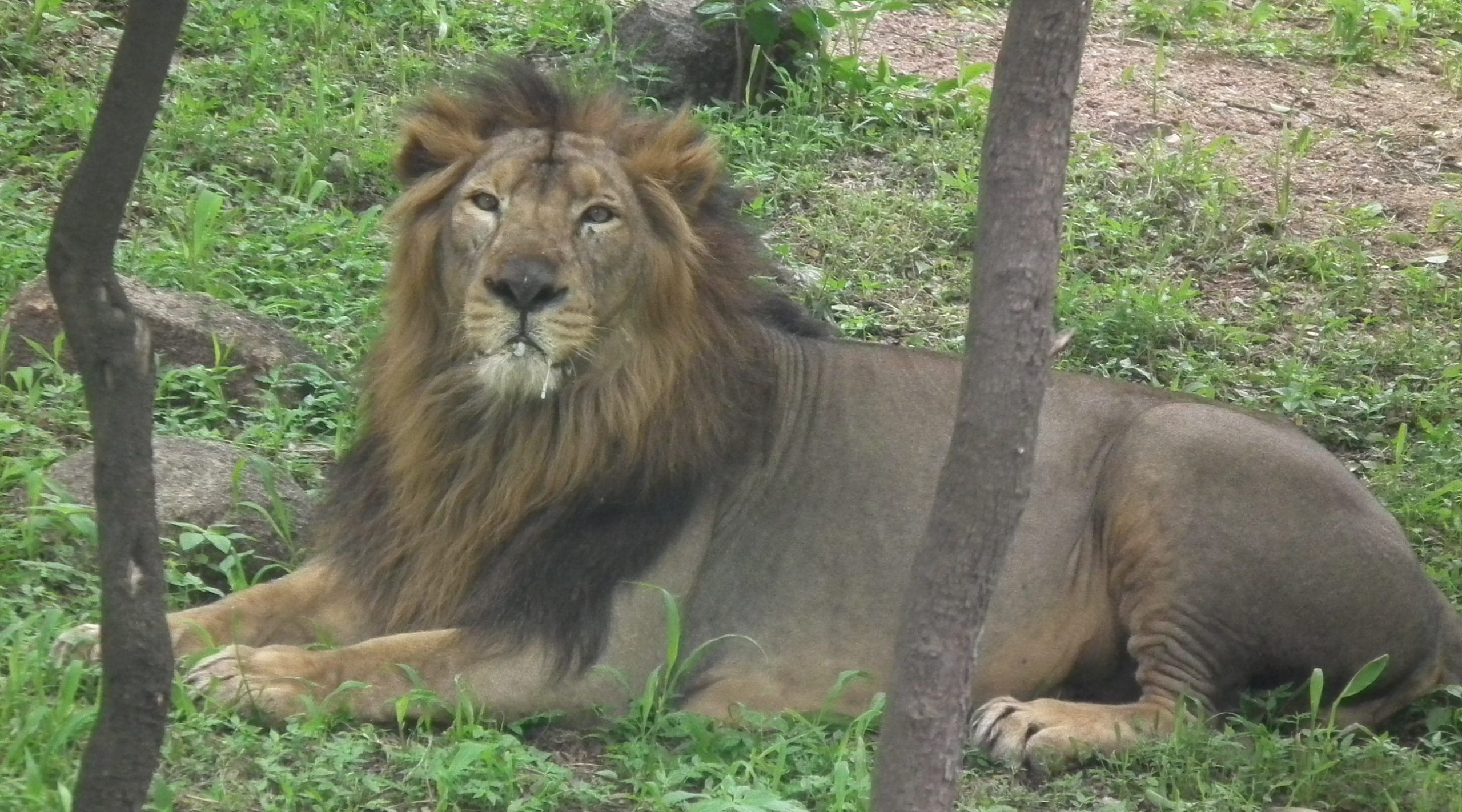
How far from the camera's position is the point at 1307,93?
832 cm

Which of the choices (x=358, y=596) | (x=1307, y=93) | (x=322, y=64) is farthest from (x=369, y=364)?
(x=1307, y=93)

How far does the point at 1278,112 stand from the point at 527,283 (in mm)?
5325

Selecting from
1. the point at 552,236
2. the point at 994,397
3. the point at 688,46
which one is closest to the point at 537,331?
the point at 552,236

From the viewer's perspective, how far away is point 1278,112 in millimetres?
8086

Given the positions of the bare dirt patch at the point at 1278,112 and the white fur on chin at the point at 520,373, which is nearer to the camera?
the white fur on chin at the point at 520,373

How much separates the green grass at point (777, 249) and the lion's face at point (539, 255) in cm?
77

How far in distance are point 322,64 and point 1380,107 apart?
4671mm

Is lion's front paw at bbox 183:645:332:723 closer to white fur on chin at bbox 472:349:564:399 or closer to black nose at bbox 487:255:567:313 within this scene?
white fur on chin at bbox 472:349:564:399

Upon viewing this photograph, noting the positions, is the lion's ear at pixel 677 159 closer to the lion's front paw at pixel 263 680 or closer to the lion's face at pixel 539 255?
the lion's face at pixel 539 255

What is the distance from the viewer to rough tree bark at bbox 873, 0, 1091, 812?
2.22 m

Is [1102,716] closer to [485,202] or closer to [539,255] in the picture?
[539,255]

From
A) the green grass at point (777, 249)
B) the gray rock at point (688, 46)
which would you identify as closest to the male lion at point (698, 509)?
the green grass at point (777, 249)

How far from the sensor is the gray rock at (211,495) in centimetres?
427

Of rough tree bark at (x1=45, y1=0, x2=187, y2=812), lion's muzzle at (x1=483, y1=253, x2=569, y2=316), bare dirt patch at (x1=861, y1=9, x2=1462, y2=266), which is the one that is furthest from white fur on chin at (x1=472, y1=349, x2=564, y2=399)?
bare dirt patch at (x1=861, y1=9, x2=1462, y2=266)
